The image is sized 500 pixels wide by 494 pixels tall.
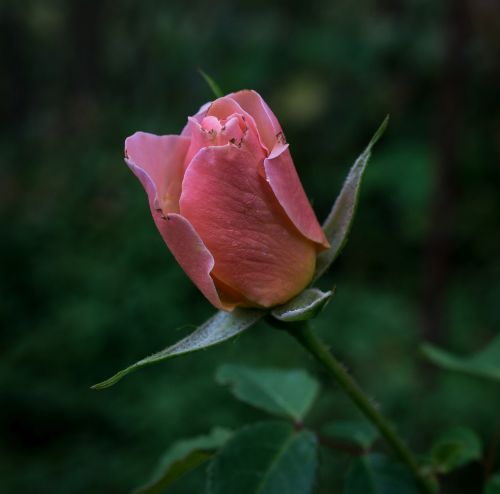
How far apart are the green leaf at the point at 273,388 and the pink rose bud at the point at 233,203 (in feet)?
0.63

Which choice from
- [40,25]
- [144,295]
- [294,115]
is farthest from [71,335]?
[40,25]

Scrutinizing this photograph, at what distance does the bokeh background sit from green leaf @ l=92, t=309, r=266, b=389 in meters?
1.44

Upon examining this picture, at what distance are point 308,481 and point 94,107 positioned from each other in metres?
4.96

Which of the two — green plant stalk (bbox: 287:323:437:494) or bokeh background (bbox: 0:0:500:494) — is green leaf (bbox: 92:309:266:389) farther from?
bokeh background (bbox: 0:0:500:494)

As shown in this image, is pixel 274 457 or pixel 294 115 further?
pixel 294 115

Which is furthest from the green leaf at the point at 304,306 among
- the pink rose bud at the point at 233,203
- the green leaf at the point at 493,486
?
the green leaf at the point at 493,486

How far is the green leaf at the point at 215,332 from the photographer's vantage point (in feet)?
1.55

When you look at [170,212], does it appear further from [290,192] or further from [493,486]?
[493,486]

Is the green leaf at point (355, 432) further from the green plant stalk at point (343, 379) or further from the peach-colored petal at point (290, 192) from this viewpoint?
the peach-colored petal at point (290, 192)

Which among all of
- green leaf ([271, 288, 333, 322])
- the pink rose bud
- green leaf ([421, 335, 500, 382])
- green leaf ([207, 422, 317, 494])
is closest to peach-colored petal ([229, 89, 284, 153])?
the pink rose bud

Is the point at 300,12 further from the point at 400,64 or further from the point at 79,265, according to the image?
the point at 79,265

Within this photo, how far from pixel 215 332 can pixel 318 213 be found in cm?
336

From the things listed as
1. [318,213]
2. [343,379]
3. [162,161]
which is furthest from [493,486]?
[318,213]

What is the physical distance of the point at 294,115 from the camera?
14.1 ft
